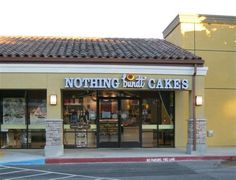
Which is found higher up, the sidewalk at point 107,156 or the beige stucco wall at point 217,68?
the beige stucco wall at point 217,68

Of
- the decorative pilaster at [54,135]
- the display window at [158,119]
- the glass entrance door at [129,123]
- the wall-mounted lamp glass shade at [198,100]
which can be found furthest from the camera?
the display window at [158,119]

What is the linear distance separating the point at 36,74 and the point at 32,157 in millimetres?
3010

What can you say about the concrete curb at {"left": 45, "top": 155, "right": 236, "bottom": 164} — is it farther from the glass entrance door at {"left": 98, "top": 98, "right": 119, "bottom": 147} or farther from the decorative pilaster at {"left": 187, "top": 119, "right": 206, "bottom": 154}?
the glass entrance door at {"left": 98, "top": 98, "right": 119, "bottom": 147}

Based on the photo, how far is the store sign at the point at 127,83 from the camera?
16.0m

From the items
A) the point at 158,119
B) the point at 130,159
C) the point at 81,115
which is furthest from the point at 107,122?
the point at 130,159

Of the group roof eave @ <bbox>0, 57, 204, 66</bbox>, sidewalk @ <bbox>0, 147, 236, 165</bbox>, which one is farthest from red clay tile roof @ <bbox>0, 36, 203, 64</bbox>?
sidewalk @ <bbox>0, 147, 236, 165</bbox>

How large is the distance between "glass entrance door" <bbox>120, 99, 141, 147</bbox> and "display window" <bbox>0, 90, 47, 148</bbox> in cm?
345

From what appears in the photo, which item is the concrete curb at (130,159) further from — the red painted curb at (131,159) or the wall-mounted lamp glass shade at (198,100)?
the wall-mounted lamp glass shade at (198,100)

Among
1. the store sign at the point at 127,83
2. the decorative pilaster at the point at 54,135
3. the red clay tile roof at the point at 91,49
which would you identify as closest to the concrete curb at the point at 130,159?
the decorative pilaster at the point at 54,135

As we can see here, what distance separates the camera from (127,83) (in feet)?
53.3

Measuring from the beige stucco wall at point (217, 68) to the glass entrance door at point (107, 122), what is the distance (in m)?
4.24

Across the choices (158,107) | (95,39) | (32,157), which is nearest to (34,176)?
(32,157)

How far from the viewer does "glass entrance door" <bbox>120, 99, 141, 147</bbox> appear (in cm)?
1909

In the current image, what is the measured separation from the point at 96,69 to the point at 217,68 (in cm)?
659
